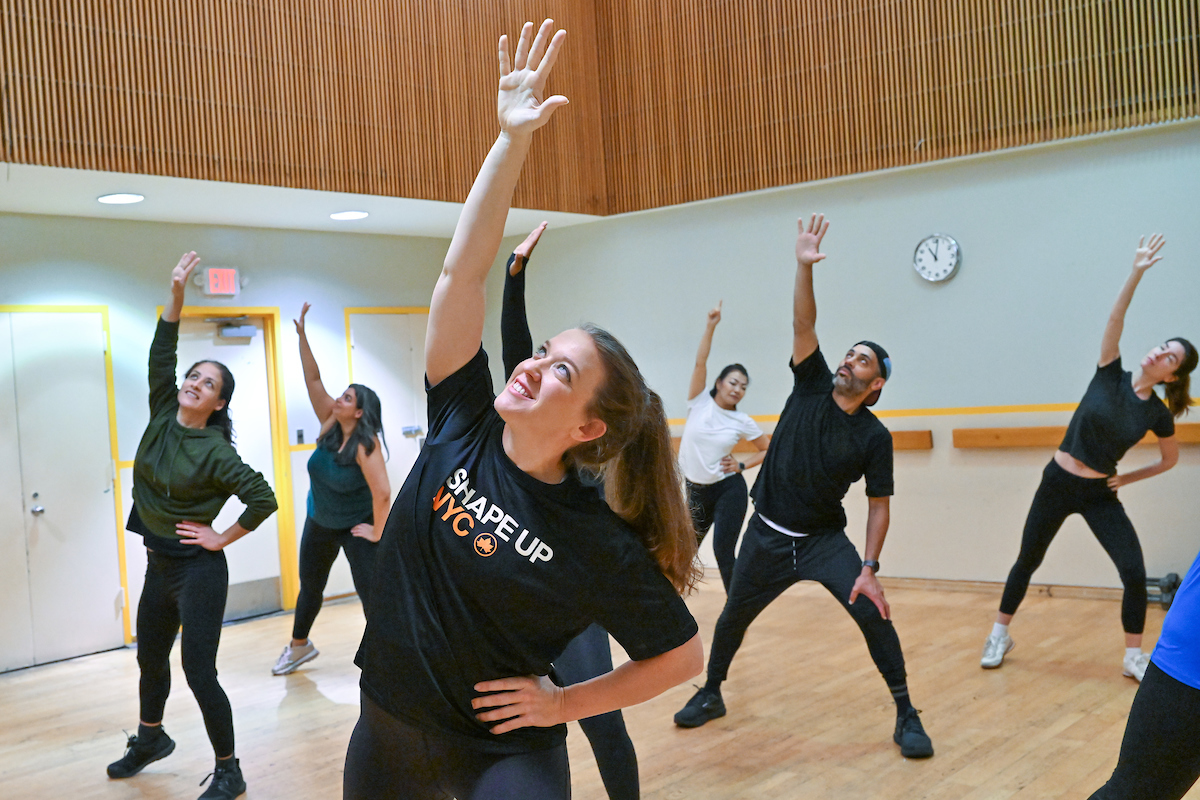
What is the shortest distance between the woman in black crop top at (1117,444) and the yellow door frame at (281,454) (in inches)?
201

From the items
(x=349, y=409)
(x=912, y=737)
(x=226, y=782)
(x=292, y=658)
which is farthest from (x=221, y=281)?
(x=912, y=737)

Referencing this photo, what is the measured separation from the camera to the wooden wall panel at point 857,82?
5.89 meters

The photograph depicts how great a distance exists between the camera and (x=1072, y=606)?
608 cm

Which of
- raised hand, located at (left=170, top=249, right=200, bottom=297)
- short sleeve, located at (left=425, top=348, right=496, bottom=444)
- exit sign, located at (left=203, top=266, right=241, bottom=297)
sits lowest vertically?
short sleeve, located at (left=425, top=348, right=496, bottom=444)

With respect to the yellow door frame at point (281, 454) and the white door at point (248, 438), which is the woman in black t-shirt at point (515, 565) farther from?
the yellow door frame at point (281, 454)

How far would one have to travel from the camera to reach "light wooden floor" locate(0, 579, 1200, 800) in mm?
3664

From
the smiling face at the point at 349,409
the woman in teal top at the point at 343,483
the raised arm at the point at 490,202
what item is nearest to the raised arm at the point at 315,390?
the woman in teal top at the point at 343,483

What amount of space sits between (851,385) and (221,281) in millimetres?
4810

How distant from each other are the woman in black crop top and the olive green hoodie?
362cm

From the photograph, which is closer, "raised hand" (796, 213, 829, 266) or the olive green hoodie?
the olive green hoodie

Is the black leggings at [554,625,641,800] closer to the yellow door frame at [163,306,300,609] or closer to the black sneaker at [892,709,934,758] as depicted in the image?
the black sneaker at [892,709,934,758]

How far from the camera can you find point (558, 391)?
1.71 meters

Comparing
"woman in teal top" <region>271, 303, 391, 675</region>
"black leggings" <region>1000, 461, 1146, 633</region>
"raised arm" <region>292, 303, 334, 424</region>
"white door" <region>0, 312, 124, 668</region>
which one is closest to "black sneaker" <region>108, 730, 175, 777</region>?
"woman in teal top" <region>271, 303, 391, 675</region>

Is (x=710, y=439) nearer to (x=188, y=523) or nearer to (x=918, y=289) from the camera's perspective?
(x=918, y=289)
